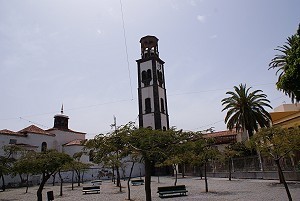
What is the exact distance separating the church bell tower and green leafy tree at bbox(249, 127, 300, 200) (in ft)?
109

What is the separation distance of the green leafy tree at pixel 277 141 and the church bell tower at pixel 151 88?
3335cm

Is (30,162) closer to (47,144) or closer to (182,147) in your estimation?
(182,147)

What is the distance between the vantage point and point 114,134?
11.9m

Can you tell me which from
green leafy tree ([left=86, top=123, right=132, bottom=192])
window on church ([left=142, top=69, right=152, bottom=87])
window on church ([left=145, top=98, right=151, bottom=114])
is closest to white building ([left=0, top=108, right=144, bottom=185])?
window on church ([left=145, top=98, right=151, bottom=114])

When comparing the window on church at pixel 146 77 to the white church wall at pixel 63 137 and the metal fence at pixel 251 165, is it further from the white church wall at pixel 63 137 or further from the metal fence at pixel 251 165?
the white church wall at pixel 63 137

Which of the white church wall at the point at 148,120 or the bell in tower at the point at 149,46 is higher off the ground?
the bell in tower at the point at 149,46

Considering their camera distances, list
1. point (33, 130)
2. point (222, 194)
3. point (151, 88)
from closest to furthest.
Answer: point (222, 194) < point (33, 130) < point (151, 88)

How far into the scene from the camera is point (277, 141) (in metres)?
13.6

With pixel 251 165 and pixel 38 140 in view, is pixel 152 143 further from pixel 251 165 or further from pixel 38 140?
pixel 38 140

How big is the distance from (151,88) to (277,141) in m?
37.9

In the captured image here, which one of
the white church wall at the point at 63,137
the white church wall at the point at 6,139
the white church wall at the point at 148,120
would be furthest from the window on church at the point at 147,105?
the white church wall at the point at 6,139

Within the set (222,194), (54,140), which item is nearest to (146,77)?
(54,140)

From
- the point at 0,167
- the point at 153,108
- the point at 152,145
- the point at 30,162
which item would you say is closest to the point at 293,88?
the point at 152,145

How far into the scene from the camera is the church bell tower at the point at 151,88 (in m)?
49.6
